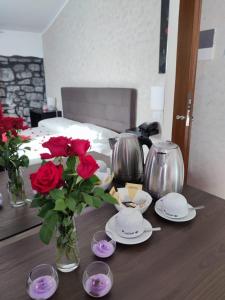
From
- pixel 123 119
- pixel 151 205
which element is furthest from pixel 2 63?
pixel 151 205

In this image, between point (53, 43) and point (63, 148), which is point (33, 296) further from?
point (53, 43)

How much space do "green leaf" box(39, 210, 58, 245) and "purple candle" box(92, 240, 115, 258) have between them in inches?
7.6

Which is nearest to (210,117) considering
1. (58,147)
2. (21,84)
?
(58,147)

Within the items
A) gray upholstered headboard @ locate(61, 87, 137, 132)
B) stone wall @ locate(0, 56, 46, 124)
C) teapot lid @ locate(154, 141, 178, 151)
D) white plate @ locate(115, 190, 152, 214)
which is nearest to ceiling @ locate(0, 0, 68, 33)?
stone wall @ locate(0, 56, 46, 124)

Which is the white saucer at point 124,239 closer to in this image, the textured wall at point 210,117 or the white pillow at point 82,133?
the textured wall at point 210,117

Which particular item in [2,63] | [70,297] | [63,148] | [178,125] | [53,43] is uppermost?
[53,43]

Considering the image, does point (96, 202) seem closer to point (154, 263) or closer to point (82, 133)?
point (154, 263)

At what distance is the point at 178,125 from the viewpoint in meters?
1.84

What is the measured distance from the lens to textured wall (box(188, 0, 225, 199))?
1.89 meters

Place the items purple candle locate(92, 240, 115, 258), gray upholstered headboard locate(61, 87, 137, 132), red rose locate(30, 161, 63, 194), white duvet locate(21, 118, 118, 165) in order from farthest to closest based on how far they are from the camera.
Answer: gray upholstered headboard locate(61, 87, 137, 132) < white duvet locate(21, 118, 118, 165) < purple candle locate(92, 240, 115, 258) < red rose locate(30, 161, 63, 194)

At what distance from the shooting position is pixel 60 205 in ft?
1.63

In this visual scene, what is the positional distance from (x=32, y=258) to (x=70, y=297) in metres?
0.18

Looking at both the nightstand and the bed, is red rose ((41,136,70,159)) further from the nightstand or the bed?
the nightstand

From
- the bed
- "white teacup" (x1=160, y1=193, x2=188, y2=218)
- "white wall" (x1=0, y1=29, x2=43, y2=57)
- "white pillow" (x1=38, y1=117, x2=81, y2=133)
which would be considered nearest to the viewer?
"white teacup" (x1=160, y1=193, x2=188, y2=218)
